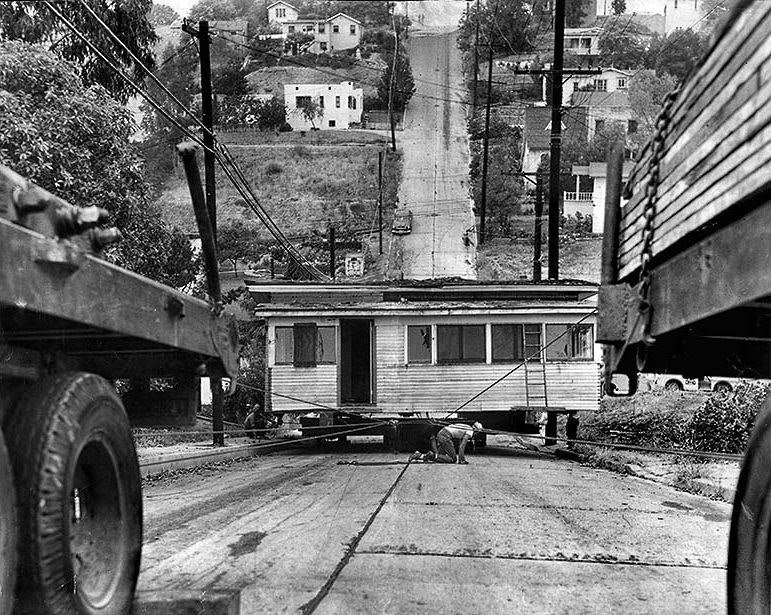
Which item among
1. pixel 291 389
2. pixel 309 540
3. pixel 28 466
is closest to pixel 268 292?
pixel 291 389

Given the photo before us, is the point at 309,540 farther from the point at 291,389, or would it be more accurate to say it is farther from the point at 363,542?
the point at 291,389

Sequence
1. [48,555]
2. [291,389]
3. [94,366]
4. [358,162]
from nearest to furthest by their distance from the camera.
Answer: [48,555], [94,366], [291,389], [358,162]

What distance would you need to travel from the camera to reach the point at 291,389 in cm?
2272

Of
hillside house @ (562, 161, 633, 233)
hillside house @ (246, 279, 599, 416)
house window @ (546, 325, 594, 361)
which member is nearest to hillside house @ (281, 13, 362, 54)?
hillside house @ (562, 161, 633, 233)

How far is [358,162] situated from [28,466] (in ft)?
241

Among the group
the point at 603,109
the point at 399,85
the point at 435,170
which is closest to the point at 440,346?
the point at 603,109

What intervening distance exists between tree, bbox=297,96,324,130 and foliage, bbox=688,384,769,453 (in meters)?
56.9

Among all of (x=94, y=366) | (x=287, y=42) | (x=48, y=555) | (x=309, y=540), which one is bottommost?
(x=309, y=540)

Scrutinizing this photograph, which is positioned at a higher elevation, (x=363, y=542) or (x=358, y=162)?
(x=358, y=162)

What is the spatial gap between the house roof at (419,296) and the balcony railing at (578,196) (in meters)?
37.8

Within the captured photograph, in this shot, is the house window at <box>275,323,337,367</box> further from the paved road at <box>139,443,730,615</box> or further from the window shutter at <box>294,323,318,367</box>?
the paved road at <box>139,443,730,615</box>

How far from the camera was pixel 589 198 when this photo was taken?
6075cm

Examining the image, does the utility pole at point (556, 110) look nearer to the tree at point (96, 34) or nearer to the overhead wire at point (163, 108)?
the overhead wire at point (163, 108)

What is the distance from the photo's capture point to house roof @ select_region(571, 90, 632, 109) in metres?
48.4
